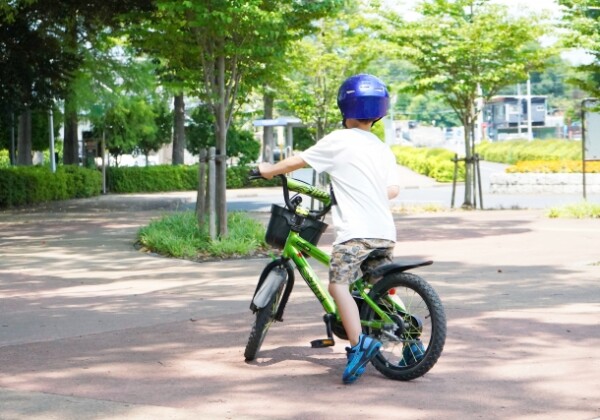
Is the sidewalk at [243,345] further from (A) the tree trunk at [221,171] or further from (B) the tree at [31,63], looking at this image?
(B) the tree at [31,63]

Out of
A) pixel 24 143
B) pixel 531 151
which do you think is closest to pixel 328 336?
pixel 24 143

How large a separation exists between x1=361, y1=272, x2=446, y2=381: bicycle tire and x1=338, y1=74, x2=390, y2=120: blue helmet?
0.93 meters

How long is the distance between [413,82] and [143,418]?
72.2 feet

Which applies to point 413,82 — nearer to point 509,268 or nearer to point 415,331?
point 509,268

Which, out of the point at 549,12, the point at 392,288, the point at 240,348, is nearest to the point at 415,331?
the point at 392,288

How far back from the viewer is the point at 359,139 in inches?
249

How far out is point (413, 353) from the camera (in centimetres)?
621

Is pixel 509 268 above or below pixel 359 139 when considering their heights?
below

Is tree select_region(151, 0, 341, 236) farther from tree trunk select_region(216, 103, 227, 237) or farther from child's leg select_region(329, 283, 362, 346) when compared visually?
child's leg select_region(329, 283, 362, 346)

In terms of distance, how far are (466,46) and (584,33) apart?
494cm

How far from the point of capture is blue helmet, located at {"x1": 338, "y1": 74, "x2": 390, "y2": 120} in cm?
632

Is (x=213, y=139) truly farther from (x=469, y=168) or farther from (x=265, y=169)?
(x=265, y=169)

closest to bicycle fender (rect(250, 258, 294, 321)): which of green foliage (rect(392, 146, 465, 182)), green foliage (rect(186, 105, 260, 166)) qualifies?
green foliage (rect(392, 146, 465, 182))

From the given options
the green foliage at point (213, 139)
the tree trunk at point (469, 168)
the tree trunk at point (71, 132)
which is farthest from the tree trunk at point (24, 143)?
the tree trunk at point (469, 168)
